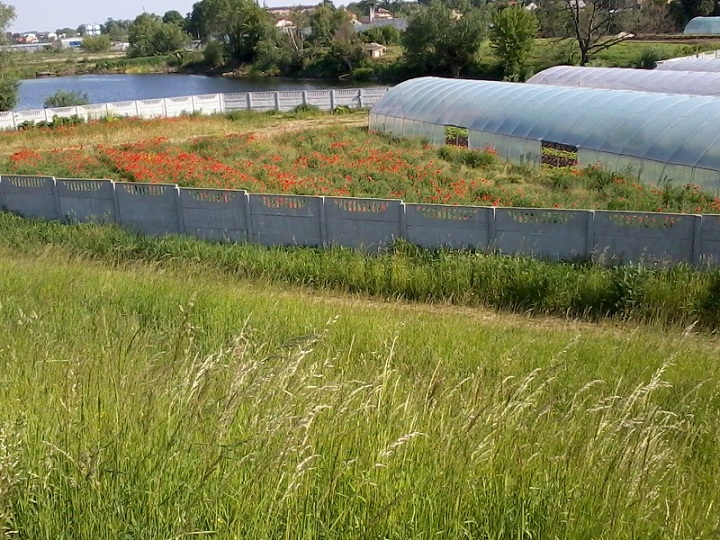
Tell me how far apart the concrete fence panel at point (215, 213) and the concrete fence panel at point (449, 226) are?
3.34 meters

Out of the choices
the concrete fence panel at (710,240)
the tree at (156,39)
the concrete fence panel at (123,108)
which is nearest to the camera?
the concrete fence panel at (710,240)

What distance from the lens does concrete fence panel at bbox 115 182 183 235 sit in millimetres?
14516

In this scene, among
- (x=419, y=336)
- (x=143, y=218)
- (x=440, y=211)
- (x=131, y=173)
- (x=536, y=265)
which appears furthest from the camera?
A: (x=131, y=173)

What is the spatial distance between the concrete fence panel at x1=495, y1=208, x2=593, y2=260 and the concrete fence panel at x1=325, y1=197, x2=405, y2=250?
1.76 meters

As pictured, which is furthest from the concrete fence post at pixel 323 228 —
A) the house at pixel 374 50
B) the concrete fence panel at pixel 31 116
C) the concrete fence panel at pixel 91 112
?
the house at pixel 374 50

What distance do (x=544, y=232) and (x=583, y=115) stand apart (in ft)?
31.4

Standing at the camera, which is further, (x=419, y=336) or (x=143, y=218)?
(x=143, y=218)

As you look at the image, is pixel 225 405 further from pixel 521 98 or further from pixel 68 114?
pixel 68 114

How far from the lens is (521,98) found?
22766 millimetres

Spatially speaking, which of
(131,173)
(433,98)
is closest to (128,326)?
(131,173)

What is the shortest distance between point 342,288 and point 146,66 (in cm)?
9233

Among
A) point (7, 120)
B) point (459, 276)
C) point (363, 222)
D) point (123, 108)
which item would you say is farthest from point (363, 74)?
point (459, 276)

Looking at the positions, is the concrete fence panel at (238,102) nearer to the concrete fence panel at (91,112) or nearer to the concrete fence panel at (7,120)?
the concrete fence panel at (91,112)

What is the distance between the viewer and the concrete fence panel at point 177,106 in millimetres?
37344
